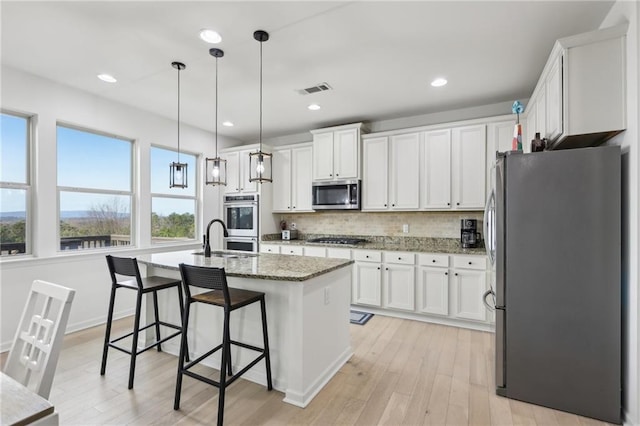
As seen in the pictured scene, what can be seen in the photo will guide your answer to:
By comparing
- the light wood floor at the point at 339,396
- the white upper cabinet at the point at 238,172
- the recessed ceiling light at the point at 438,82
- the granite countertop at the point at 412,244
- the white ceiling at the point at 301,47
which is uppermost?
the white ceiling at the point at 301,47

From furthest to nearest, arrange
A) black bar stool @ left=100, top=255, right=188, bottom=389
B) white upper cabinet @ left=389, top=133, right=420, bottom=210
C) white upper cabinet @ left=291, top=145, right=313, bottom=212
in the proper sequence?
white upper cabinet @ left=291, top=145, right=313, bottom=212, white upper cabinet @ left=389, top=133, right=420, bottom=210, black bar stool @ left=100, top=255, right=188, bottom=389

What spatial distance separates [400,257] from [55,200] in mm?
3977

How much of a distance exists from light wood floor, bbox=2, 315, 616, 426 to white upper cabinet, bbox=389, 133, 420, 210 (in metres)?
1.89

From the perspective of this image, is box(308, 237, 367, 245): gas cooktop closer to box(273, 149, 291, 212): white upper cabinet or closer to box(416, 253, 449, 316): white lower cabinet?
box(273, 149, 291, 212): white upper cabinet

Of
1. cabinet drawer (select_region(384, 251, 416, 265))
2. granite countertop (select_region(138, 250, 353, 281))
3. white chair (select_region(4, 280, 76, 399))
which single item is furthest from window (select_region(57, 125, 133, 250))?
cabinet drawer (select_region(384, 251, 416, 265))

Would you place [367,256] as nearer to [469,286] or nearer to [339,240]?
[339,240]

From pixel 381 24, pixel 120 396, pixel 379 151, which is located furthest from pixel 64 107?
pixel 379 151

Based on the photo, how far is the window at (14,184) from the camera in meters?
3.08

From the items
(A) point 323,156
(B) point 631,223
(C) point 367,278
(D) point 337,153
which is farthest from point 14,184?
(B) point 631,223

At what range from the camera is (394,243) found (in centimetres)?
442

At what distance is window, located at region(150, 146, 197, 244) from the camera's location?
448 centimetres

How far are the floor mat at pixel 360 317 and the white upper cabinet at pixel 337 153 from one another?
1865mm

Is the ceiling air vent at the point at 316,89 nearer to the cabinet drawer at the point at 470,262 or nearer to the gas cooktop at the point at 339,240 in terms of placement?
the gas cooktop at the point at 339,240

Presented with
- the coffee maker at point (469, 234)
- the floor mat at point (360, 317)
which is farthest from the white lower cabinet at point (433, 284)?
the floor mat at point (360, 317)
